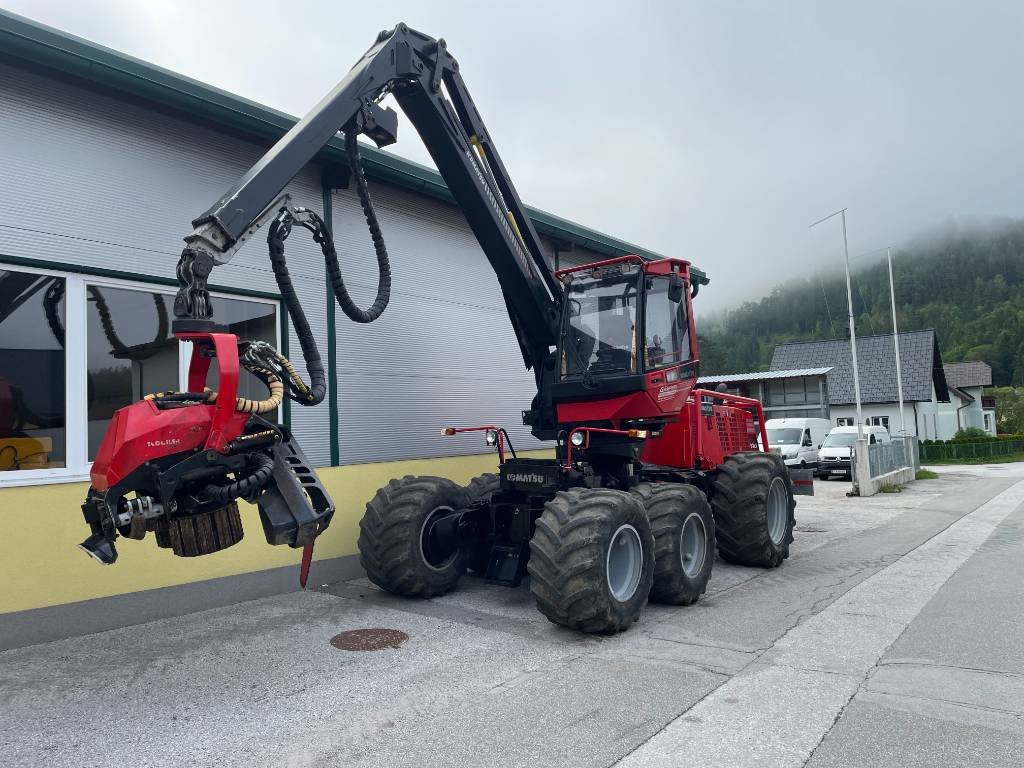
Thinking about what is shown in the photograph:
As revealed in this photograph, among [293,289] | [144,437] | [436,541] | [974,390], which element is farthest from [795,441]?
[974,390]

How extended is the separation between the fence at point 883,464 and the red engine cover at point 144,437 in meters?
18.2

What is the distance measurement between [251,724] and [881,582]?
6.73 m

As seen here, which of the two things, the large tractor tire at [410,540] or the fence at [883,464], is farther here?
the fence at [883,464]

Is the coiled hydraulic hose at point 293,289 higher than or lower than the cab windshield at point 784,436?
higher

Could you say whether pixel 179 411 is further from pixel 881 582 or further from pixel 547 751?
pixel 881 582

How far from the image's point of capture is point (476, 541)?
770 centimetres

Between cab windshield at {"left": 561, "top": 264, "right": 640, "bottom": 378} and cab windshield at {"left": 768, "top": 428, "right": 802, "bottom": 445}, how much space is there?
20.3m

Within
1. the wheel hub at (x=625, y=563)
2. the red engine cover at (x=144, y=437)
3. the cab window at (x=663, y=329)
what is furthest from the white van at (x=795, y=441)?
the red engine cover at (x=144, y=437)

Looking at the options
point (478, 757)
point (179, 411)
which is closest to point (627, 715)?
point (478, 757)

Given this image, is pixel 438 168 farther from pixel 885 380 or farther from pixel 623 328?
pixel 885 380

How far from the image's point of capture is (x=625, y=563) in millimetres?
6438

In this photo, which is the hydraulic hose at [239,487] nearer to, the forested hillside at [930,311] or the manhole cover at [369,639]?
the manhole cover at [369,639]

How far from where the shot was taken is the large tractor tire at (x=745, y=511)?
28.3 feet

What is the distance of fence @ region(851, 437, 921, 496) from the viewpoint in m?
19.5
